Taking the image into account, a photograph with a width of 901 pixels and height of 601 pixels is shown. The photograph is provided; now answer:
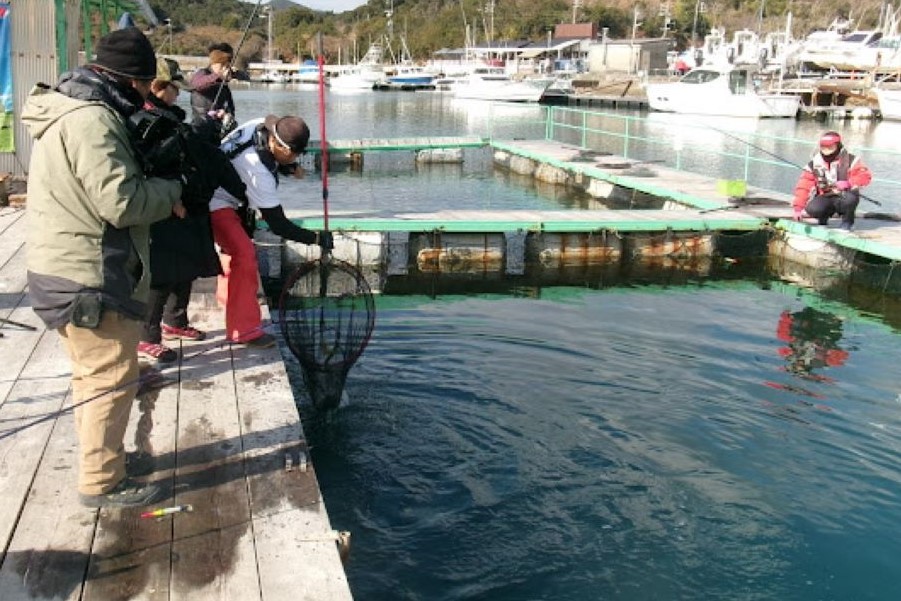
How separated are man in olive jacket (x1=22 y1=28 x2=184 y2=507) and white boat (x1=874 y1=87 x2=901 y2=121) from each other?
45193mm

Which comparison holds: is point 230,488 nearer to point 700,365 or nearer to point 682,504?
point 682,504

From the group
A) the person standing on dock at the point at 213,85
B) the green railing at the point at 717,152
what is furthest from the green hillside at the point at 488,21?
the person standing on dock at the point at 213,85

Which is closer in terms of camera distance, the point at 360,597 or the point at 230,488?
the point at 230,488

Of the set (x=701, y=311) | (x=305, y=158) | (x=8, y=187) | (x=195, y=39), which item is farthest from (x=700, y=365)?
(x=195, y=39)

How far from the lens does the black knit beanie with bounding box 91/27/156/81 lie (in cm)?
315

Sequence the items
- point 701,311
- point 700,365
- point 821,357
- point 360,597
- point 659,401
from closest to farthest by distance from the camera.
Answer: point 360,597 → point 659,401 → point 700,365 → point 821,357 → point 701,311

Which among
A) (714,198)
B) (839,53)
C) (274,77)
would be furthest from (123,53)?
(274,77)

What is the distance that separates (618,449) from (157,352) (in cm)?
313

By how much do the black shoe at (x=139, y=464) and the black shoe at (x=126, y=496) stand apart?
0.50 ft

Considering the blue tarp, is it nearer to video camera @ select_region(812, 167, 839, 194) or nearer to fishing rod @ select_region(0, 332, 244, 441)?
fishing rod @ select_region(0, 332, 244, 441)

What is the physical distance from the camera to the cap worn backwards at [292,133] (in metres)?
4.94

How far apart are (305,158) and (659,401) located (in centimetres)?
1848

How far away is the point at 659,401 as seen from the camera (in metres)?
6.54

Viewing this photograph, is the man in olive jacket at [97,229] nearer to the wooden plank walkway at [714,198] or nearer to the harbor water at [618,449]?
the harbor water at [618,449]
